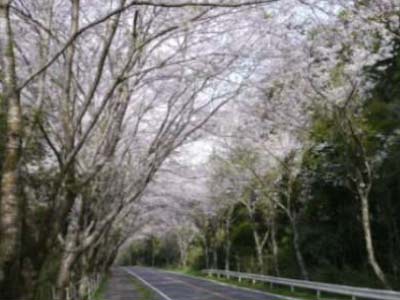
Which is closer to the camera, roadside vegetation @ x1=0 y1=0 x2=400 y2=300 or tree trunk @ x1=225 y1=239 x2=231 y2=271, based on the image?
roadside vegetation @ x1=0 y1=0 x2=400 y2=300

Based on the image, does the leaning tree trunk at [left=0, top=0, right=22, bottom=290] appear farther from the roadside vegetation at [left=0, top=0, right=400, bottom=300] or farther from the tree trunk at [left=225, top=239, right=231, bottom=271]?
the tree trunk at [left=225, top=239, right=231, bottom=271]

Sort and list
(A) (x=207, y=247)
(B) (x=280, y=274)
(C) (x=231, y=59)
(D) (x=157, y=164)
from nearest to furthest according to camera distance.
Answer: (C) (x=231, y=59) → (D) (x=157, y=164) → (B) (x=280, y=274) → (A) (x=207, y=247)

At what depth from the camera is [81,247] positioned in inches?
434

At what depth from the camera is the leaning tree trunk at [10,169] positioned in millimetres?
5848

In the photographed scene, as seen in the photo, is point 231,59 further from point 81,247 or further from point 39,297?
point 39,297

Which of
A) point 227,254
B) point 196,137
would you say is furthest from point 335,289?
point 227,254

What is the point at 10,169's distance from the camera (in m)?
6.09

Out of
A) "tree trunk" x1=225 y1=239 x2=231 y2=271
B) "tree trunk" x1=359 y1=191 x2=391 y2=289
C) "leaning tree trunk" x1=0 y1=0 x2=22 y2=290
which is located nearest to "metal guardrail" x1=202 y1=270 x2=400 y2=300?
"tree trunk" x1=359 y1=191 x2=391 y2=289

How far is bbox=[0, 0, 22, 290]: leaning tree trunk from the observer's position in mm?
5848

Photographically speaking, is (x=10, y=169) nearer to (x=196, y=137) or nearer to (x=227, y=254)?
(x=196, y=137)

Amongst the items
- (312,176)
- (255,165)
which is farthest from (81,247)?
(255,165)

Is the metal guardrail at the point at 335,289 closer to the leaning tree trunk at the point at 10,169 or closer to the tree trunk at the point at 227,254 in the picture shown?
the tree trunk at the point at 227,254

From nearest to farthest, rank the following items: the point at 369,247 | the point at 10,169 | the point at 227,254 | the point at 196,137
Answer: the point at 10,169 < the point at 196,137 < the point at 369,247 < the point at 227,254

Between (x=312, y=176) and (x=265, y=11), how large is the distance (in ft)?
70.9
